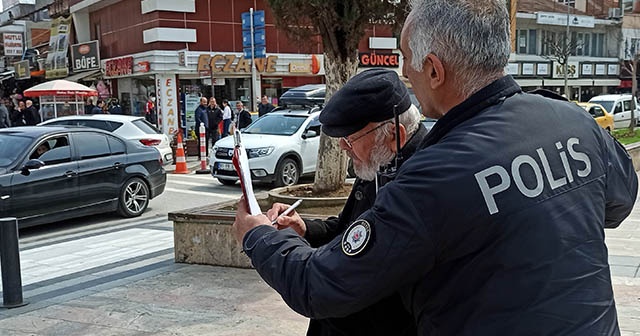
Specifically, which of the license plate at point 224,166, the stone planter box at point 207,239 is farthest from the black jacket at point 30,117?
the stone planter box at point 207,239

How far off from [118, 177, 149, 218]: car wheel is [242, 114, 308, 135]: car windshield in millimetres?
3876

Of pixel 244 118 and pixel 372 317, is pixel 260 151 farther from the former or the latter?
pixel 372 317

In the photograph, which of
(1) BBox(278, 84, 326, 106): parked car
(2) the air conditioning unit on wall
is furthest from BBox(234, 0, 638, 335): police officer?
(2) the air conditioning unit on wall

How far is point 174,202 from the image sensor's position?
1149 cm

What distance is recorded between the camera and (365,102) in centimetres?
207

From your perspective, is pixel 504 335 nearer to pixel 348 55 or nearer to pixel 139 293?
pixel 139 293

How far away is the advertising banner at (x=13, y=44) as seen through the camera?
39.5m

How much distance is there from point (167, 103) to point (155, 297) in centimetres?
2160

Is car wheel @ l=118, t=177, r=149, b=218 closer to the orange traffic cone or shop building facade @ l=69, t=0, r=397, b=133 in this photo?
the orange traffic cone

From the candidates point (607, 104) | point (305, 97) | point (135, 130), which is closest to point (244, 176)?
point (135, 130)

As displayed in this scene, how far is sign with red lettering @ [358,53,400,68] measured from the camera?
31.2 m

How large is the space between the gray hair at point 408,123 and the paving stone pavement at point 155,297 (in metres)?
2.64

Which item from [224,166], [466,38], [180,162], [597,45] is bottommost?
[180,162]

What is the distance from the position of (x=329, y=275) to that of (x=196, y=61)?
26.0m
